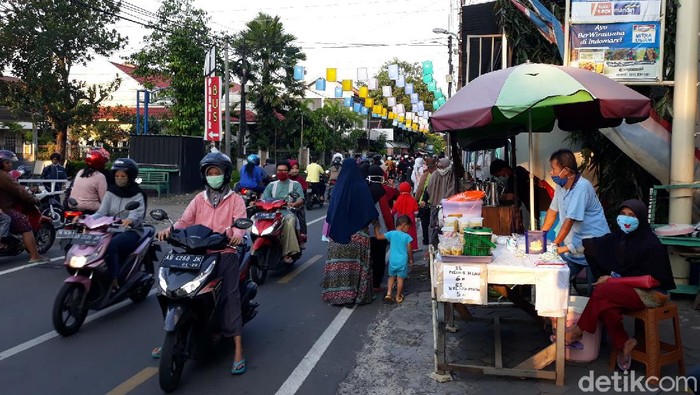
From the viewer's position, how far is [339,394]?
A: 14.6ft

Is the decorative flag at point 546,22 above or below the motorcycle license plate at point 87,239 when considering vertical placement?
above

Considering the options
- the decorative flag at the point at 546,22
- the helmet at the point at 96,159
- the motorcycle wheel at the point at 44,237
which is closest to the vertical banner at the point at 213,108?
the motorcycle wheel at the point at 44,237

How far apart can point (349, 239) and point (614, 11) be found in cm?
446

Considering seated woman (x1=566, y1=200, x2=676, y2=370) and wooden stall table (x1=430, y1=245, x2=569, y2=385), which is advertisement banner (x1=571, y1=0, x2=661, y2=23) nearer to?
seated woman (x1=566, y1=200, x2=676, y2=370)

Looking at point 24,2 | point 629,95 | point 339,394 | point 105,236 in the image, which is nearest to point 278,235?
point 105,236

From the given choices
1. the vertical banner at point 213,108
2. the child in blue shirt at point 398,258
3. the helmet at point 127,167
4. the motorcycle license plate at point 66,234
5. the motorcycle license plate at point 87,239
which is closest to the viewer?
the motorcycle license plate at point 87,239

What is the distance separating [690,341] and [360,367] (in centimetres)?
323

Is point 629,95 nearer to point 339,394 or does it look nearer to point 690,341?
point 690,341

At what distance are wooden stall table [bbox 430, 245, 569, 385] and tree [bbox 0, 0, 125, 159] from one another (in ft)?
68.9

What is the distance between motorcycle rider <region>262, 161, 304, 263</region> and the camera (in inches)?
341

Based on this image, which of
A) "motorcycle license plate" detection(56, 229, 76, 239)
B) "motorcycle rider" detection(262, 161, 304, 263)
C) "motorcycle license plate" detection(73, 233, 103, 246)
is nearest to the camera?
"motorcycle license plate" detection(73, 233, 103, 246)

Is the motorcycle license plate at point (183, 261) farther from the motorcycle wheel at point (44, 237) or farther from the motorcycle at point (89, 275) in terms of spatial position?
the motorcycle wheel at point (44, 237)

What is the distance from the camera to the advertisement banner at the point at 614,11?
282 inches

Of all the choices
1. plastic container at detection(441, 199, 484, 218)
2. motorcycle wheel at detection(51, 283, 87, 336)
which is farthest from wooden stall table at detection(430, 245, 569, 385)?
motorcycle wheel at detection(51, 283, 87, 336)
